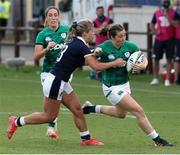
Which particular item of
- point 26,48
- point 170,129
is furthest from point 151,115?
point 26,48

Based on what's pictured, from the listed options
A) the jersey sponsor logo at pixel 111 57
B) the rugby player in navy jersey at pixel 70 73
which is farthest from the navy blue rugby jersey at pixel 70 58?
the jersey sponsor logo at pixel 111 57

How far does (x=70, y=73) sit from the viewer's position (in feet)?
39.4

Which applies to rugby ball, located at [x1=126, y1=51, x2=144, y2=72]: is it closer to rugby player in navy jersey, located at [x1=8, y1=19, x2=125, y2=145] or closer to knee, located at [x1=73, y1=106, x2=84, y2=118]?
rugby player in navy jersey, located at [x1=8, y1=19, x2=125, y2=145]

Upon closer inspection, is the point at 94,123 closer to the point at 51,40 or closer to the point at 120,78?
the point at 51,40

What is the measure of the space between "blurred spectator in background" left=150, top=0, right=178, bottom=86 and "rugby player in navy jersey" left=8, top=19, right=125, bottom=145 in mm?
9482

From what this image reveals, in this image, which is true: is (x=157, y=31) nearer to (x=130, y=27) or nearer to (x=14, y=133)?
(x=130, y=27)

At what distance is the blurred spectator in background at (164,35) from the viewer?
70.9 feet

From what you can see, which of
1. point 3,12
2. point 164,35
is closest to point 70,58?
point 164,35

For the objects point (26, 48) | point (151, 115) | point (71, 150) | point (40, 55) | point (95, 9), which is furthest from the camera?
point (26, 48)

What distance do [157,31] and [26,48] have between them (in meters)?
9.78

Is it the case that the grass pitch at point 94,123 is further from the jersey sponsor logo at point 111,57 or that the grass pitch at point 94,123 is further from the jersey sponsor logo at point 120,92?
the jersey sponsor logo at point 111,57

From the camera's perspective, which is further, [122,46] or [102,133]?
[102,133]

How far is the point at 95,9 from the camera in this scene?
25.0 meters

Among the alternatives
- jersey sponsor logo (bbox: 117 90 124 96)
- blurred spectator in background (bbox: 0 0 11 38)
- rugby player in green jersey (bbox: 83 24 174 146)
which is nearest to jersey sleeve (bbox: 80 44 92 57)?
rugby player in green jersey (bbox: 83 24 174 146)
